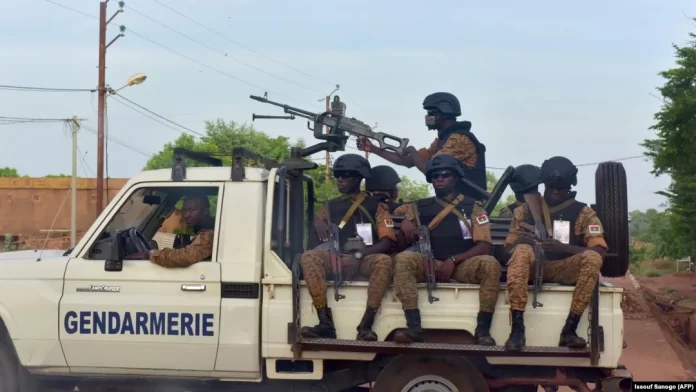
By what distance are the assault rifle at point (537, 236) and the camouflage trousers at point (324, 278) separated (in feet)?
3.13

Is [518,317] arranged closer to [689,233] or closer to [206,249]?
[206,249]

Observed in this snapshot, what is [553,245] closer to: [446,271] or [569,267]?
[569,267]

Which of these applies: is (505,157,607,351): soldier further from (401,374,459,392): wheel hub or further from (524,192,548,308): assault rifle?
(401,374,459,392): wheel hub

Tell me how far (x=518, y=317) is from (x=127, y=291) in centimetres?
266

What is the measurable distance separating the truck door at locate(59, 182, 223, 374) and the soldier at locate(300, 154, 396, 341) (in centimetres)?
71

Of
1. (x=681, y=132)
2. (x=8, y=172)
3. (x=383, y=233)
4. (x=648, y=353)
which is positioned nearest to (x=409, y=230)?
(x=383, y=233)

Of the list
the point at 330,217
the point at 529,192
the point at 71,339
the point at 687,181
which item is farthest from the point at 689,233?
the point at 71,339

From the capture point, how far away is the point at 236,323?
5.50 m

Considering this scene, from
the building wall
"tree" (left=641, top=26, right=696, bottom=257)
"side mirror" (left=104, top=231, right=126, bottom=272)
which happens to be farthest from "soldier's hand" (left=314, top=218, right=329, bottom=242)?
the building wall

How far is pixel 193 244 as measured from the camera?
5695 millimetres

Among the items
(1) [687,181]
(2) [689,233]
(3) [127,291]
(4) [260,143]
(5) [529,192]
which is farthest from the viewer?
(4) [260,143]

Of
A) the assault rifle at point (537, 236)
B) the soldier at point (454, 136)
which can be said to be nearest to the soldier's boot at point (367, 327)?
the assault rifle at point (537, 236)

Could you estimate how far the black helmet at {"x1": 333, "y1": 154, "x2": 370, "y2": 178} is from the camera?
5980 mm

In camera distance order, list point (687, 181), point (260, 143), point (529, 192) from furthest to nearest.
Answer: point (260, 143) < point (687, 181) < point (529, 192)
